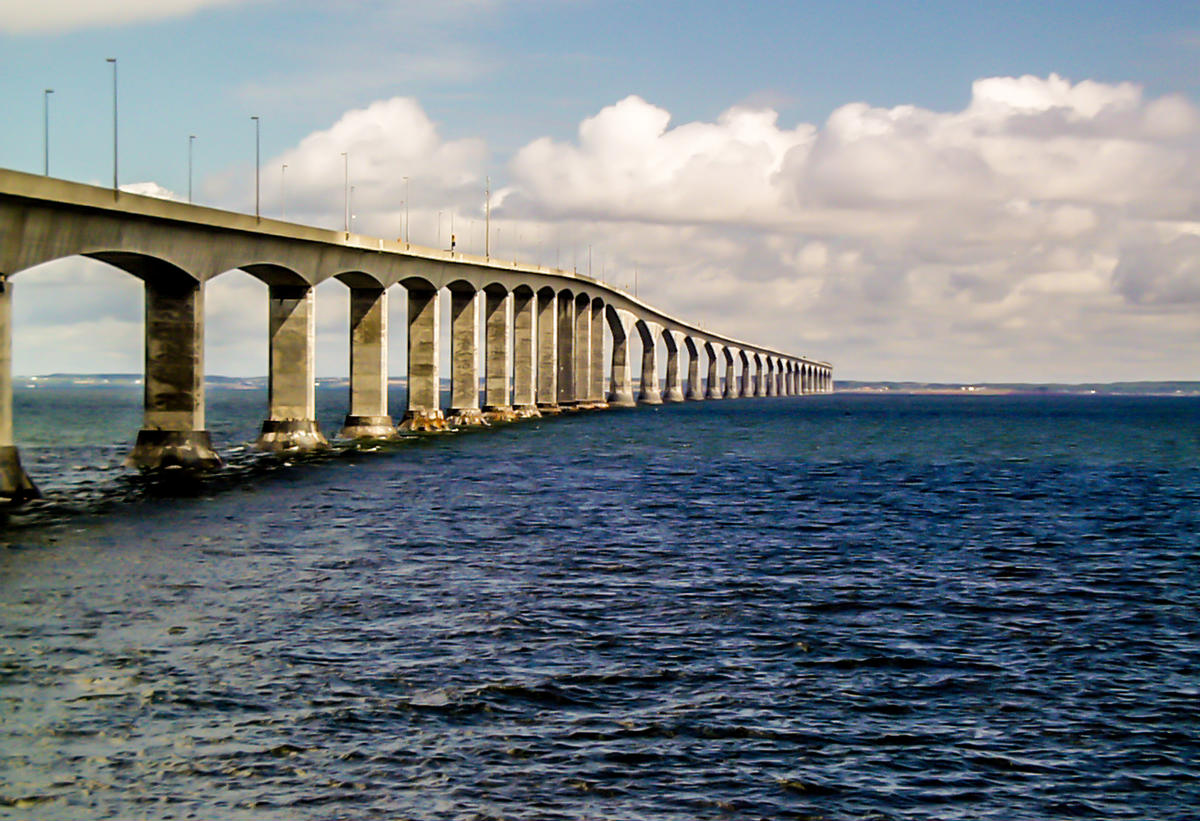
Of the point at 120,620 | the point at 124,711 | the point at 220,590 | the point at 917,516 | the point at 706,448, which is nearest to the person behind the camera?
the point at 124,711

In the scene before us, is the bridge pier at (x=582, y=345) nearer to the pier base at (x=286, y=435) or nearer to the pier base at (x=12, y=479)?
the pier base at (x=286, y=435)

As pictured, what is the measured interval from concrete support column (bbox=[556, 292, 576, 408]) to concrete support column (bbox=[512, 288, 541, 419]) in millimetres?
16721

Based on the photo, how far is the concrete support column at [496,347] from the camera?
120 meters

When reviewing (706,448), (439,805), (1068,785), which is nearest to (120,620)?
(439,805)

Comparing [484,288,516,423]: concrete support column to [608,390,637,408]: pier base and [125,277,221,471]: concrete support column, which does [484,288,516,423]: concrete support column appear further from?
[608,390,637,408]: pier base

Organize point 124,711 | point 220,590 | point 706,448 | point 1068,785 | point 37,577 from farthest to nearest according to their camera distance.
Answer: point 706,448 < point 37,577 < point 220,590 < point 124,711 < point 1068,785

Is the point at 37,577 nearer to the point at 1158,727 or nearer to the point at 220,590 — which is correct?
the point at 220,590

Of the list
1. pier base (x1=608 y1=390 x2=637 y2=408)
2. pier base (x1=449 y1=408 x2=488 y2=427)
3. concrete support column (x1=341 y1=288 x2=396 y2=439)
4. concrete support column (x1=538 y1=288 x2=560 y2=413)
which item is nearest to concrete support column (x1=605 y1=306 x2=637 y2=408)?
pier base (x1=608 y1=390 x2=637 y2=408)

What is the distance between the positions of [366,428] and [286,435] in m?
14.2

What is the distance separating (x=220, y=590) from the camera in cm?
2856

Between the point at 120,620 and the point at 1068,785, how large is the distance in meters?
17.9


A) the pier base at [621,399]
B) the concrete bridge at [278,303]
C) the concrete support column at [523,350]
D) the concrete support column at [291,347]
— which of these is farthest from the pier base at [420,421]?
the pier base at [621,399]

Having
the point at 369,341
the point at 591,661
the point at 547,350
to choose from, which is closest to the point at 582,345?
the point at 547,350

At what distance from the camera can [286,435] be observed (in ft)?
250
